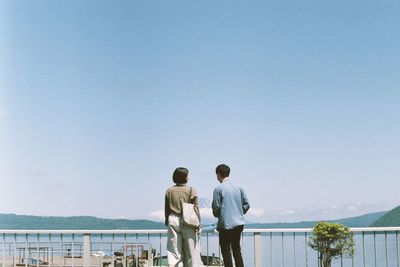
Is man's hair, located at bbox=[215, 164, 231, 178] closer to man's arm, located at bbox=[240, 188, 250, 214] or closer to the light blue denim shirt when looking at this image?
the light blue denim shirt

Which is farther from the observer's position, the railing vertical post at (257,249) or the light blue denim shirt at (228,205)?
the railing vertical post at (257,249)

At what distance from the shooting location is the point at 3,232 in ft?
30.0

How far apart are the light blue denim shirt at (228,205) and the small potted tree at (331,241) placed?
2.07 meters

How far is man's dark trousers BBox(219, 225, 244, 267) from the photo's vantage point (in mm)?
7414

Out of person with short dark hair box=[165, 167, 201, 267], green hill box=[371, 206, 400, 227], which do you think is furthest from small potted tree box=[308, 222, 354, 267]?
green hill box=[371, 206, 400, 227]

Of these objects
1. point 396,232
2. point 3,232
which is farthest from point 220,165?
point 3,232

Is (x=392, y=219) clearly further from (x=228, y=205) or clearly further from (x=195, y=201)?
(x=195, y=201)

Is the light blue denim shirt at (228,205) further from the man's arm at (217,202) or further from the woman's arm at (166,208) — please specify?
the woman's arm at (166,208)

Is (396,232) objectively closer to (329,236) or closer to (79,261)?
(329,236)

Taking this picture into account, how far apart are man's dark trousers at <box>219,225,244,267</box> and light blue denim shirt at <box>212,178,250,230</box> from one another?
0.10m

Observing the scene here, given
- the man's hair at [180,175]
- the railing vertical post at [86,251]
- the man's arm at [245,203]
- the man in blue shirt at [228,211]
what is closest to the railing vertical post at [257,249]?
the man in blue shirt at [228,211]

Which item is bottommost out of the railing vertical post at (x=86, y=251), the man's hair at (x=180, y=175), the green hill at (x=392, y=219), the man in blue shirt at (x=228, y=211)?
the green hill at (x=392, y=219)

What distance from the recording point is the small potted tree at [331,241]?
8914mm

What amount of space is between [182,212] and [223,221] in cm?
55
